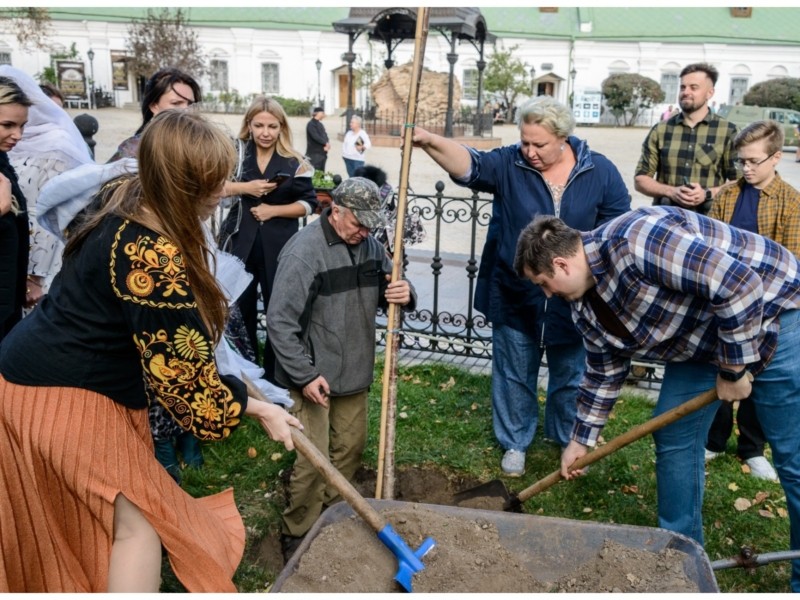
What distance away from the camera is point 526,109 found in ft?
11.5

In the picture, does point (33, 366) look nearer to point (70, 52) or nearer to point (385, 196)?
point (385, 196)

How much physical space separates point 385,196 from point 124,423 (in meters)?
2.50

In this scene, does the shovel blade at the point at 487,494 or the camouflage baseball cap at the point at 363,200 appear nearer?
the camouflage baseball cap at the point at 363,200

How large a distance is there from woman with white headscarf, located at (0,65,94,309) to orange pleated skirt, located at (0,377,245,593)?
1.75 metres

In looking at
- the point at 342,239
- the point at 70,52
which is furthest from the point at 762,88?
the point at 342,239

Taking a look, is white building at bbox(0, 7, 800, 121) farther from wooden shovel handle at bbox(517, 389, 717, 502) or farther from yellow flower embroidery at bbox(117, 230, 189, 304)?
yellow flower embroidery at bbox(117, 230, 189, 304)

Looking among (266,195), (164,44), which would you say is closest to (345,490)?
(266,195)

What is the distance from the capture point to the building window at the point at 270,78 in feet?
158

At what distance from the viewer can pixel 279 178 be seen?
14.1 feet

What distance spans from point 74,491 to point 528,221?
242 centimetres

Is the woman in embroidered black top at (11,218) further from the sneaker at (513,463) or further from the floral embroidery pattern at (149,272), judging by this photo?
the sneaker at (513,463)

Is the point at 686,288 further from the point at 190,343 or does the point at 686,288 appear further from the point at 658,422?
the point at 190,343

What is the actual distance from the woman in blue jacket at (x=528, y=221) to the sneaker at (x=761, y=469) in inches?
39.2

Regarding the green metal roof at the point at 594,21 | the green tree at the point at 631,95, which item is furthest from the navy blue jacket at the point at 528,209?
the green metal roof at the point at 594,21
